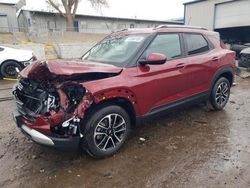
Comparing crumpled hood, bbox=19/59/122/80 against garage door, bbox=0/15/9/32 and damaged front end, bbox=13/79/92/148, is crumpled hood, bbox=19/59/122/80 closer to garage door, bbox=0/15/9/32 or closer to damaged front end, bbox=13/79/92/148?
damaged front end, bbox=13/79/92/148

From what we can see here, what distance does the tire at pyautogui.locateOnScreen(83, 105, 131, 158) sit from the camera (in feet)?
10.0

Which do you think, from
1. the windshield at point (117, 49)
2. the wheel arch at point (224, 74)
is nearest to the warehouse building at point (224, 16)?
the wheel arch at point (224, 74)

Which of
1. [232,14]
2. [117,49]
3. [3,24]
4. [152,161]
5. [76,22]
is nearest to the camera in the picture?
[152,161]

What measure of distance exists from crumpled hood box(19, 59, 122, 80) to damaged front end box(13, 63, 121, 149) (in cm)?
1

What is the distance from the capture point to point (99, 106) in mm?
3133

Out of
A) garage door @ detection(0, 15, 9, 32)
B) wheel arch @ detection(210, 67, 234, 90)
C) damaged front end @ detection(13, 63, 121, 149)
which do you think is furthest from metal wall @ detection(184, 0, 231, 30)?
garage door @ detection(0, 15, 9, 32)

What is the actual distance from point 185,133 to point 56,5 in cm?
2830

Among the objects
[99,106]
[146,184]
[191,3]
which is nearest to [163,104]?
[99,106]

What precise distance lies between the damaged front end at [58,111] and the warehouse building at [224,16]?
1815cm

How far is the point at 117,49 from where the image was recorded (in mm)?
3965

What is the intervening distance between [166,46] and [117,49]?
843 millimetres

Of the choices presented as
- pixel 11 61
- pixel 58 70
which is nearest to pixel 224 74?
pixel 58 70

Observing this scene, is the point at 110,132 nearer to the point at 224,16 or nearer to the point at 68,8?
the point at 224,16

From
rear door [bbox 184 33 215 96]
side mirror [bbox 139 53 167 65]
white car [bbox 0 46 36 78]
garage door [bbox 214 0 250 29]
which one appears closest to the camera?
side mirror [bbox 139 53 167 65]
